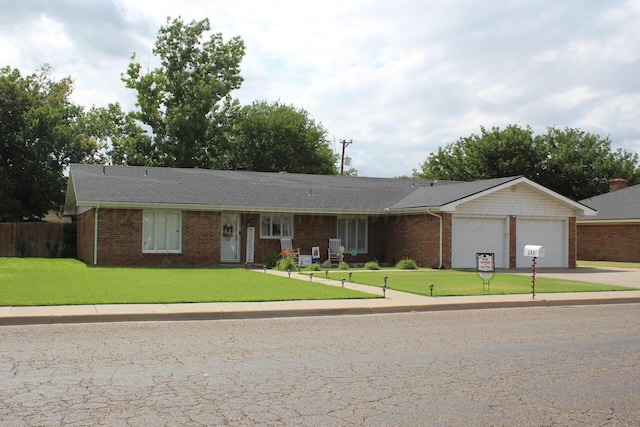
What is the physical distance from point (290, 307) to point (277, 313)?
467 millimetres

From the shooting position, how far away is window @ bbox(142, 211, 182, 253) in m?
24.5

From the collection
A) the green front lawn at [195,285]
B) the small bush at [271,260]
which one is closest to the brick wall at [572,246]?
the green front lawn at [195,285]

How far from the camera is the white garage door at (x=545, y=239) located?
26812mm

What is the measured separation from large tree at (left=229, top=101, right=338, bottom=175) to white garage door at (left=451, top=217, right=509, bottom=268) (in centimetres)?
2756

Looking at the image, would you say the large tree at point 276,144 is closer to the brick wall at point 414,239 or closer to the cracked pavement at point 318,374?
the brick wall at point 414,239

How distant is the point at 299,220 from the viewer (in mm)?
27406

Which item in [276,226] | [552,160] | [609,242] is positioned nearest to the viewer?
[276,226]

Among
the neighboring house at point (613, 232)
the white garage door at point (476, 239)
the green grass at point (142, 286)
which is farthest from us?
the neighboring house at point (613, 232)

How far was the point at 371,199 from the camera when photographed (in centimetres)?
2934

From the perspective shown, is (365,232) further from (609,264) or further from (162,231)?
(609,264)

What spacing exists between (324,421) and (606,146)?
52.6 m

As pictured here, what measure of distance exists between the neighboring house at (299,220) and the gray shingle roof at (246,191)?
0.05 metres

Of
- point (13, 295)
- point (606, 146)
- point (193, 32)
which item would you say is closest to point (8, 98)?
point (193, 32)

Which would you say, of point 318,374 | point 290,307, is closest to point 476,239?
point 290,307
